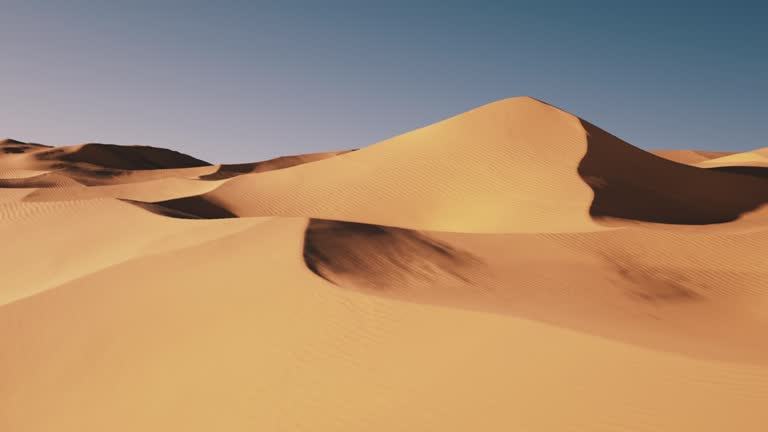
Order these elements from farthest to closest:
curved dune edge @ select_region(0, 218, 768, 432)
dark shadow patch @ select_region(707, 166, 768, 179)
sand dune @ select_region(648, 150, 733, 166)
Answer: sand dune @ select_region(648, 150, 733, 166), dark shadow patch @ select_region(707, 166, 768, 179), curved dune edge @ select_region(0, 218, 768, 432)

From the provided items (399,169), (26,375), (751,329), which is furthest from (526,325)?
(399,169)

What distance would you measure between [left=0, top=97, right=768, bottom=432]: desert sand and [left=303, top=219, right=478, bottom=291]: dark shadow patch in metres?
0.05

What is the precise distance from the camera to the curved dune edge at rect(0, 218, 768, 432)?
3.86 metres

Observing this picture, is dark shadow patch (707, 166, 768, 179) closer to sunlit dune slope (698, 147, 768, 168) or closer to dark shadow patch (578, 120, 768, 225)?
sunlit dune slope (698, 147, 768, 168)

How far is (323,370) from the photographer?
4551mm

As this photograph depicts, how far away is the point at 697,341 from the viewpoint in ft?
18.1

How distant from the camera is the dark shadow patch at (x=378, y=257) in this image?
6.88 metres

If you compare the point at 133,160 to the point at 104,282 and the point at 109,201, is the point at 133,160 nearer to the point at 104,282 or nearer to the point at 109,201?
the point at 109,201

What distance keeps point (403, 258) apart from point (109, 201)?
28.2ft

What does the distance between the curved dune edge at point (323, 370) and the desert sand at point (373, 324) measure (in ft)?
0.06

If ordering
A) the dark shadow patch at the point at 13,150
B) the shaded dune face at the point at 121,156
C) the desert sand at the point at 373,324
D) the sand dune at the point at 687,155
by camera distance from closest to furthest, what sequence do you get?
the desert sand at the point at 373,324 < the shaded dune face at the point at 121,156 < the sand dune at the point at 687,155 < the dark shadow patch at the point at 13,150

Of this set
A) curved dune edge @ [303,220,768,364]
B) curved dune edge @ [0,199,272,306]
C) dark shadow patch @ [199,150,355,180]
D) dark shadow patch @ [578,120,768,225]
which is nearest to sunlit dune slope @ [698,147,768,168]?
dark shadow patch @ [578,120,768,225]

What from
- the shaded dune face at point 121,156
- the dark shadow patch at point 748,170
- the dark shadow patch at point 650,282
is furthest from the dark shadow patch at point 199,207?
the shaded dune face at point 121,156

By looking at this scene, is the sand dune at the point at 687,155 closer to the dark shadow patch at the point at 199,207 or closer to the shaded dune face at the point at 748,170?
the shaded dune face at the point at 748,170
